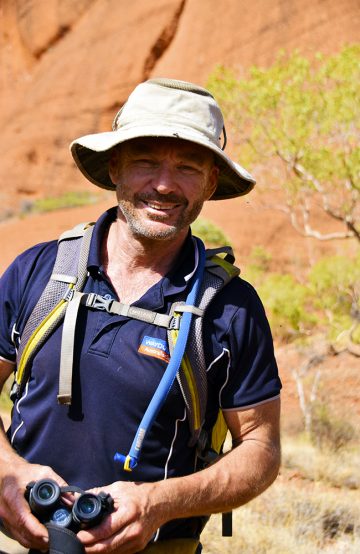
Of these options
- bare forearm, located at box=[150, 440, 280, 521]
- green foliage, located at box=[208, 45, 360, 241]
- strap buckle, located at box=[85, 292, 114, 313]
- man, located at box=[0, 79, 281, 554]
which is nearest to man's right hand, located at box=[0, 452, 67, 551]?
man, located at box=[0, 79, 281, 554]

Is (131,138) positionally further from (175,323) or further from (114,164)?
(175,323)

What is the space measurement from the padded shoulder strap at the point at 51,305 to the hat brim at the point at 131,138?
370 mm

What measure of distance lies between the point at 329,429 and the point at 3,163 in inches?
786

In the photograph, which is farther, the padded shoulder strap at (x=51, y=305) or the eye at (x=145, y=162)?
the eye at (x=145, y=162)

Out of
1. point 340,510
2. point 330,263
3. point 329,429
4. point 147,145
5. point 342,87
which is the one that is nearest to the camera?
point 147,145

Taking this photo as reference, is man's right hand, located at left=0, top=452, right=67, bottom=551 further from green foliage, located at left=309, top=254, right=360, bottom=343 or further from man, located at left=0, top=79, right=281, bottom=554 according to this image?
green foliage, located at left=309, top=254, right=360, bottom=343

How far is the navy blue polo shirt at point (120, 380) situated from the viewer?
2.16 m

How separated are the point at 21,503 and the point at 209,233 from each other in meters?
13.6

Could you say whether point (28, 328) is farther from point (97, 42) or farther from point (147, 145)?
point (97, 42)

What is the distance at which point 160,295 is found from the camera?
2.29 metres

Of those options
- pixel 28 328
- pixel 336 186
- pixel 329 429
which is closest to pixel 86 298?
pixel 28 328

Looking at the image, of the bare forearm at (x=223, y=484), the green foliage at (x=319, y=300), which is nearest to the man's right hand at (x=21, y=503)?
the bare forearm at (x=223, y=484)

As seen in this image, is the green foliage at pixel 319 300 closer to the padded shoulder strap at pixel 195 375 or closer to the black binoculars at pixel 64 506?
the padded shoulder strap at pixel 195 375

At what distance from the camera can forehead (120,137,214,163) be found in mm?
2377
